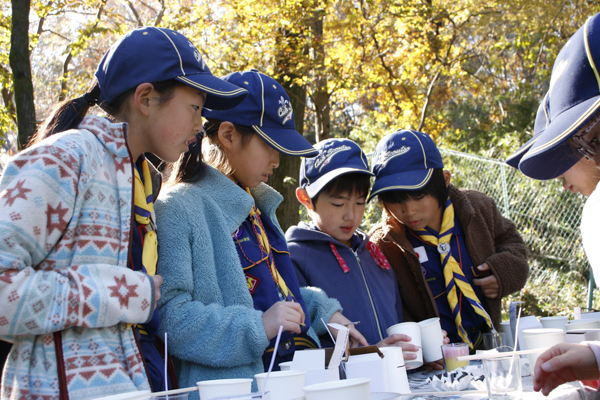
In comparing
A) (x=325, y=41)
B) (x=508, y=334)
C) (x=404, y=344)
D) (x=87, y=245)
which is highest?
(x=325, y=41)

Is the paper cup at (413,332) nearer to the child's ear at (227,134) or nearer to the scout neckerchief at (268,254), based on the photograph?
the scout neckerchief at (268,254)

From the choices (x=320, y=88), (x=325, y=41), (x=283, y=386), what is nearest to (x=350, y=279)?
(x=283, y=386)

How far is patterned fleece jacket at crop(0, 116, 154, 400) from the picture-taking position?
1.33m

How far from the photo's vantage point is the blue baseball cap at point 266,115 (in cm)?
233

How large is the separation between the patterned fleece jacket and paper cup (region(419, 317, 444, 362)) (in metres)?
1.36

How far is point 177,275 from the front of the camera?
6.11ft

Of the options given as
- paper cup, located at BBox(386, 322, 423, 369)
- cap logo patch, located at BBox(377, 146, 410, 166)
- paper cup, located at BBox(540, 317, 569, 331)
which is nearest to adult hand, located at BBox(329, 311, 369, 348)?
paper cup, located at BBox(386, 322, 423, 369)

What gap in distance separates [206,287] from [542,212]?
768cm

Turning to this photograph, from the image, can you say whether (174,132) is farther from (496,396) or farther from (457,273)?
(457,273)

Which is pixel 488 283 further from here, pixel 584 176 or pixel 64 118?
pixel 64 118

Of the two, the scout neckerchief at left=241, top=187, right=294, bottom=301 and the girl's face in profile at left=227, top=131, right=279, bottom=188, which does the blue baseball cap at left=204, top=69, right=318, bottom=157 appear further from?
the scout neckerchief at left=241, top=187, right=294, bottom=301

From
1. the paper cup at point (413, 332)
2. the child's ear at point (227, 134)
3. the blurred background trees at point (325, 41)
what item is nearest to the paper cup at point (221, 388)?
the paper cup at point (413, 332)

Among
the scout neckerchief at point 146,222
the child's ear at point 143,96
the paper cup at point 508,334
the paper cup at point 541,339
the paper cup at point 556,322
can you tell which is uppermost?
the child's ear at point 143,96

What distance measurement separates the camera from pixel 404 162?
3.17m
